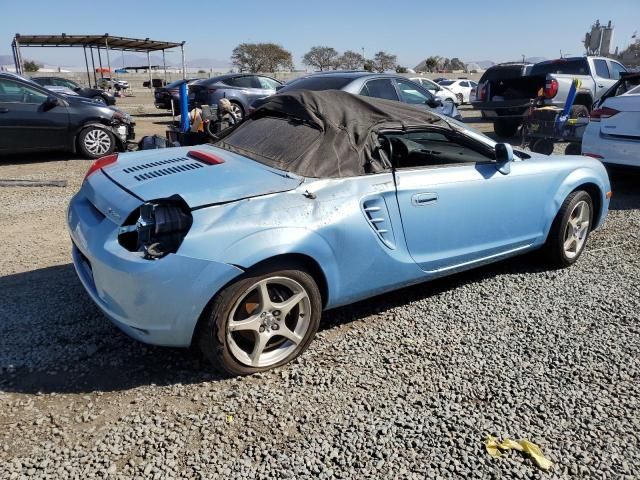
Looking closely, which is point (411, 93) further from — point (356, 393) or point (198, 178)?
point (356, 393)

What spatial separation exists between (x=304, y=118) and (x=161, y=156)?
3.34ft

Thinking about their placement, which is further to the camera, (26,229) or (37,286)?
(26,229)

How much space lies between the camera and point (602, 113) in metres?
6.74

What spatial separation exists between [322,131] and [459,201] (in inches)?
41.3

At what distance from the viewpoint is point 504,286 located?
416 cm

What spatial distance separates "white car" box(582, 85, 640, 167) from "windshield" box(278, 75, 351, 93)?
139 inches

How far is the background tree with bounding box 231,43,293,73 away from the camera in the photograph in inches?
2613

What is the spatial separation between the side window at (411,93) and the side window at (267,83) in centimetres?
773

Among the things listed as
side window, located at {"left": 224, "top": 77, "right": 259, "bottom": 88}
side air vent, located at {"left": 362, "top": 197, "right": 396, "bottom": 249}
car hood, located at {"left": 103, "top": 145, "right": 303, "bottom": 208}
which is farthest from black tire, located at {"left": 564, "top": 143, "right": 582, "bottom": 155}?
side window, located at {"left": 224, "top": 77, "right": 259, "bottom": 88}

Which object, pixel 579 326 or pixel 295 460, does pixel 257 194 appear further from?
pixel 579 326

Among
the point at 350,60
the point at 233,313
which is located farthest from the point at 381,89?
the point at 350,60

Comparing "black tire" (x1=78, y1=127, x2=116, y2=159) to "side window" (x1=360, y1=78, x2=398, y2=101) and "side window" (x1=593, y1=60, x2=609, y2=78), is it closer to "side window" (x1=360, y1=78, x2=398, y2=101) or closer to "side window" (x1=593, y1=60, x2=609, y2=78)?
"side window" (x1=360, y1=78, x2=398, y2=101)

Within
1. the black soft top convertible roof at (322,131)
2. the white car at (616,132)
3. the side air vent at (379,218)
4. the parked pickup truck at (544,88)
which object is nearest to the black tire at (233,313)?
the side air vent at (379,218)

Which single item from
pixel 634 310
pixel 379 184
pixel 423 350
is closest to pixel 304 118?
pixel 379 184
